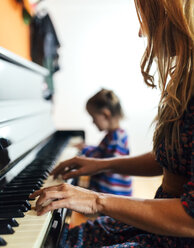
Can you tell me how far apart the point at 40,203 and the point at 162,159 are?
15.6 inches

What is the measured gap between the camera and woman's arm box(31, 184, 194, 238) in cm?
68

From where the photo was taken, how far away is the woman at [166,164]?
0.69m

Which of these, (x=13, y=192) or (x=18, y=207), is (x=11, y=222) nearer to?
(x=18, y=207)

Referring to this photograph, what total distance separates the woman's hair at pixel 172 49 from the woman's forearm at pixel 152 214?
18 cm

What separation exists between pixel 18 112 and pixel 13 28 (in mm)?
1421

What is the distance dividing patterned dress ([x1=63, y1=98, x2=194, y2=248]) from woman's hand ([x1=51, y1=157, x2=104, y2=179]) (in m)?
0.23

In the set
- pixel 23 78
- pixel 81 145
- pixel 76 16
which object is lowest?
pixel 81 145

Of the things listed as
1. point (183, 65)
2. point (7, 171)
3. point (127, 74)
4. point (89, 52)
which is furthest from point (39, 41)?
point (183, 65)

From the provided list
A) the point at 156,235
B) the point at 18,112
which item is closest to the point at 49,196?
the point at 156,235

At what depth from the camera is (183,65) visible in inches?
30.1

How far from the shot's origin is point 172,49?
2.68 ft

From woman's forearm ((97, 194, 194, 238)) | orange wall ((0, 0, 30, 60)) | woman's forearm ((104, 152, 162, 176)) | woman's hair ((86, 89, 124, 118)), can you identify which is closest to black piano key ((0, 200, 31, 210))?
woman's forearm ((97, 194, 194, 238))

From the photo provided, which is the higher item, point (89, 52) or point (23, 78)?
point (89, 52)

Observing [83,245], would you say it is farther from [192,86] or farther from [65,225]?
[192,86]
